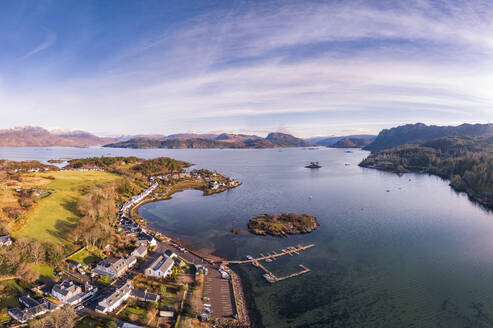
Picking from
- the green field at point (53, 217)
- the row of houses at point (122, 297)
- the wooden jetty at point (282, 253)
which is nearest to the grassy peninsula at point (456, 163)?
the wooden jetty at point (282, 253)

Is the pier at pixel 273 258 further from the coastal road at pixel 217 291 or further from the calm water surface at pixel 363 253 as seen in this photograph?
the coastal road at pixel 217 291

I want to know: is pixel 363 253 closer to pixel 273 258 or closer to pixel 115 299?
pixel 273 258

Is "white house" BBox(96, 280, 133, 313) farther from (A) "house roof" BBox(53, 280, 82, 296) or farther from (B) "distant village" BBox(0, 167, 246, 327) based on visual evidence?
(A) "house roof" BBox(53, 280, 82, 296)

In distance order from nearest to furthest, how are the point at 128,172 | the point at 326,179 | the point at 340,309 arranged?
1. the point at 340,309
2. the point at 128,172
3. the point at 326,179

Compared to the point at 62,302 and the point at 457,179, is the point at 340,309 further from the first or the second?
the point at 457,179

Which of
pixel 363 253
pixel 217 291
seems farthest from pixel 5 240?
pixel 363 253

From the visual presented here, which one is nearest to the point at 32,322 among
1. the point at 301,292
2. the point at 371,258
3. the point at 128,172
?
the point at 301,292

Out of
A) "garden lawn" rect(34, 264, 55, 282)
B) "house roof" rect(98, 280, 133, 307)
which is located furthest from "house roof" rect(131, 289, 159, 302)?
"garden lawn" rect(34, 264, 55, 282)
